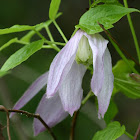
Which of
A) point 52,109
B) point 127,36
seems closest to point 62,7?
point 127,36

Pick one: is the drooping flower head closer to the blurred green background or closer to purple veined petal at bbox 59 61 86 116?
purple veined petal at bbox 59 61 86 116

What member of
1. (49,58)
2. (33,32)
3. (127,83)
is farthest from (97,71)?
(49,58)

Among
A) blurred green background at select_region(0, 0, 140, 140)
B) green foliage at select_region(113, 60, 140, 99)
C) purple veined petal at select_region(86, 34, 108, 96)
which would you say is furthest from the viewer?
blurred green background at select_region(0, 0, 140, 140)

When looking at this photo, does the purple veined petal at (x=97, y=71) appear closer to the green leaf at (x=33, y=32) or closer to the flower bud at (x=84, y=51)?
the flower bud at (x=84, y=51)

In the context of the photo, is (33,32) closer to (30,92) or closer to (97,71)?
(30,92)

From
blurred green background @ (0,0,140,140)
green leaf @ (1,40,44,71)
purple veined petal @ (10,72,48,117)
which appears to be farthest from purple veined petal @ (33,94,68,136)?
blurred green background @ (0,0,140,140)

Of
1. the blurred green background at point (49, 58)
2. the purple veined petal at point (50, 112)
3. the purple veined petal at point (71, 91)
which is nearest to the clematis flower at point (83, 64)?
the purple veined petal at point (71, 91)
